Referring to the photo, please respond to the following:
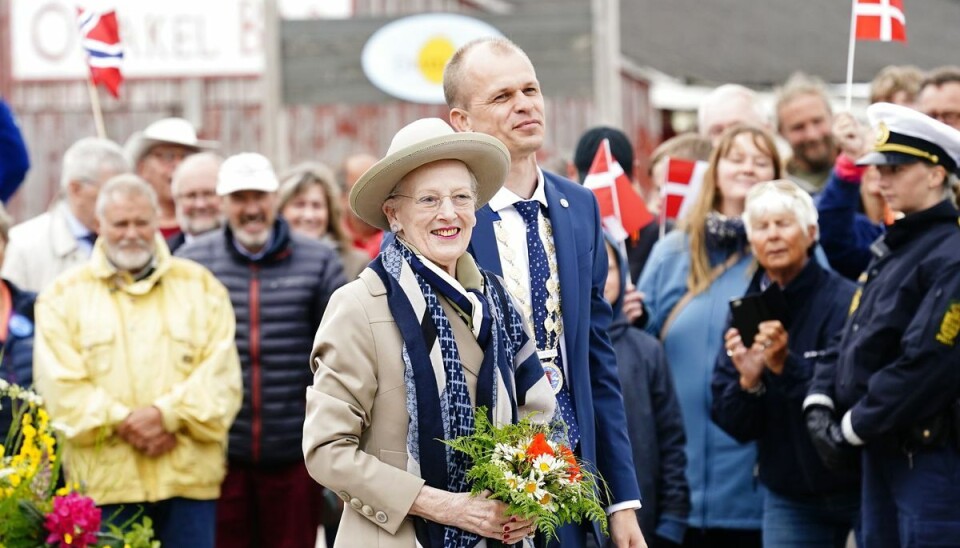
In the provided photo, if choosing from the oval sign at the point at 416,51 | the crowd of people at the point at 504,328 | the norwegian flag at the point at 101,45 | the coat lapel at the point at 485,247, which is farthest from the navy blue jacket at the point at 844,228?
the norwegian flag at the point at 101,45

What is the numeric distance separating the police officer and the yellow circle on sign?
236 inches

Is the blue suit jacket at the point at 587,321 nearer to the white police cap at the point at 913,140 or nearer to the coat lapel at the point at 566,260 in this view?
the coat lapel at the point at 566,260

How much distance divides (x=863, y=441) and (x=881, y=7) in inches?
103

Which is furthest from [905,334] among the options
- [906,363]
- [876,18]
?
[876,18]

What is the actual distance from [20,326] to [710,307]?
3324 millimetres

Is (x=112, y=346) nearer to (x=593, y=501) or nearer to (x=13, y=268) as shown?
(x=13, y=268)

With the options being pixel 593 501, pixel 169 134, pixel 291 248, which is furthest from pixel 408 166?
pixel 169 134

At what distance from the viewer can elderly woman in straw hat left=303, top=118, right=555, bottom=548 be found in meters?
4.02

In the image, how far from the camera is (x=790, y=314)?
7074 millimetres

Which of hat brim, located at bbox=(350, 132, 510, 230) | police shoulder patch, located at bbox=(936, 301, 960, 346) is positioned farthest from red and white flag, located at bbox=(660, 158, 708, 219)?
hat brim, located at bbox=(350, 132, 510, 230)

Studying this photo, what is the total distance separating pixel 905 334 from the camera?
19.8 ft

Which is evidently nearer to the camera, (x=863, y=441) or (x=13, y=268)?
(x=863, y=441)

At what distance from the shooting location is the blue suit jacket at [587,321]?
4.69 meters

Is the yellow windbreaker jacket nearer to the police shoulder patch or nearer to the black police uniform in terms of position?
the black police uniform
